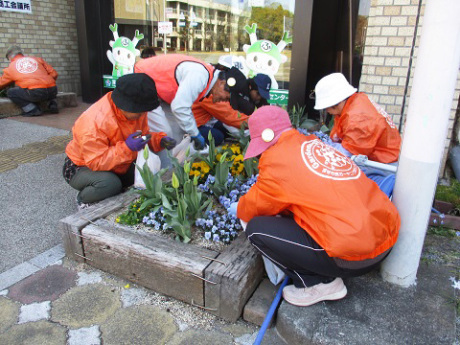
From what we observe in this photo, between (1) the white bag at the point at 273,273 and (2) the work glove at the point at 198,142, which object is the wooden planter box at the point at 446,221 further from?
(2) the work glove at the point at 198,142

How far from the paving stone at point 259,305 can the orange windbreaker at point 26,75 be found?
6.10 metres

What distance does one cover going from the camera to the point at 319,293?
6.65 feet

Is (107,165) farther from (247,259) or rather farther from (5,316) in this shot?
(247,259)

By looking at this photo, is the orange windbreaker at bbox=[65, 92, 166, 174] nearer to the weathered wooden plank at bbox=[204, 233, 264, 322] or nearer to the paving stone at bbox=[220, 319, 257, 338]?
the weathered wooden plank at bbox=[204, 233, 264, 322]

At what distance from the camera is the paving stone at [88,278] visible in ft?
8.12

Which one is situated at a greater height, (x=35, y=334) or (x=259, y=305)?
(x=259, y=305)

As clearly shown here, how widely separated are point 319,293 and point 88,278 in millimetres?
1495

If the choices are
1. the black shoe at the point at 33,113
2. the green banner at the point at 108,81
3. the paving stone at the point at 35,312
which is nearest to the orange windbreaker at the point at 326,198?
the paving stone at the point at 35,312

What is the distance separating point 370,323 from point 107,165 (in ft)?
7.05

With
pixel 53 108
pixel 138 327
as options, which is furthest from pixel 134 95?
pixel 53 108

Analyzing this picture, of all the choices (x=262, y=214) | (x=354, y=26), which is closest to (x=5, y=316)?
(x=262, y=214)

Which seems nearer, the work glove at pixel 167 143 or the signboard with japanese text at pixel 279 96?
the work glove at pixel 167 143

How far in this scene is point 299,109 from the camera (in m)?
5.14

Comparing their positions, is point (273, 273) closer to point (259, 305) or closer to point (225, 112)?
point (259, 305)
